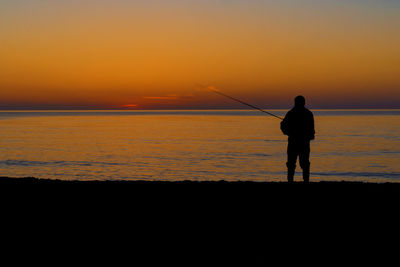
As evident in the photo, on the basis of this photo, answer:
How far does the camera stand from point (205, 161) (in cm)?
2353

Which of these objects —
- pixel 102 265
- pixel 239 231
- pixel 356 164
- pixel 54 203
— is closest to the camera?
pixel 102 265

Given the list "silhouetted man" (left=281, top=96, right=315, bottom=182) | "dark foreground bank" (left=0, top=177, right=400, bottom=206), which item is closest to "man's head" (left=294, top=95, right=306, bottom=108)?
"silhouetted man" (left=281, top=96, right=315, bottom=182)

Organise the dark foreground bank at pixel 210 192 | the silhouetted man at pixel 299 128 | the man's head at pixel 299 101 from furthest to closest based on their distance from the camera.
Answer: the silhouetted man at pixel 299 128
the man's head at pixel 299 101
the dark foreground bank at pixel 210 192

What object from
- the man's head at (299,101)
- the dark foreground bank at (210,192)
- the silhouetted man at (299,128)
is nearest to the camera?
the dark foreground bank at (210,192)

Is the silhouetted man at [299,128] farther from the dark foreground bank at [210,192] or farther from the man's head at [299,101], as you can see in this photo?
the dark foreground bank at [210,192]

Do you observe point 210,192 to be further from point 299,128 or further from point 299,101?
point 299,101

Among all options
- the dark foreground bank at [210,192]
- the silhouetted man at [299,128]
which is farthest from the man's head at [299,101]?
the dark foreground bank at [210,192]

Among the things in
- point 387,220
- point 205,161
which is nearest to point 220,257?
point 387,220

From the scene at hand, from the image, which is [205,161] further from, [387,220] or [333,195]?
[387,220]

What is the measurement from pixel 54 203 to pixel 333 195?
4.94 m

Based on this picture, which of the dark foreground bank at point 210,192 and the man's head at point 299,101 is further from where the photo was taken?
the man's head at point 299,101

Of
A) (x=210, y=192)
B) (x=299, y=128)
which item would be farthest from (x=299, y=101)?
(x=210, y=192)

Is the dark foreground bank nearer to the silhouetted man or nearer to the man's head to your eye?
the silhouetted man

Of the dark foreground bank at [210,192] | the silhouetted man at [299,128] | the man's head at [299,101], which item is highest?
the man's head at [299,101]
